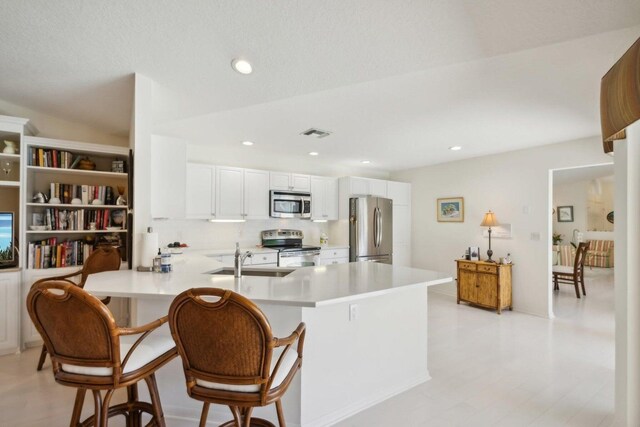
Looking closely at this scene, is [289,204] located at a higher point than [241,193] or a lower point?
lower

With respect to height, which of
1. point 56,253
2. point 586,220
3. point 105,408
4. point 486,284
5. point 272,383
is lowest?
point 486,284

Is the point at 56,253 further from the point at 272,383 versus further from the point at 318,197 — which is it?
the point at 318,197

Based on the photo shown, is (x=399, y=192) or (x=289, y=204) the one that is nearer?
(x=289, y=204)

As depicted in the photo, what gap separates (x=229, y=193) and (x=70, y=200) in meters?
1.83

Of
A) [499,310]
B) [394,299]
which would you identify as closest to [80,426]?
[394,299]

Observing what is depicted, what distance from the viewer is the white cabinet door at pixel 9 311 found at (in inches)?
115

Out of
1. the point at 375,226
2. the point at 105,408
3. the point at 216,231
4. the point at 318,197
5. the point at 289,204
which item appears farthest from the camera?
the point at 375,226

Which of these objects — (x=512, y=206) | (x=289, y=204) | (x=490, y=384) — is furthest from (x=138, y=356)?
(x=512, y=206)

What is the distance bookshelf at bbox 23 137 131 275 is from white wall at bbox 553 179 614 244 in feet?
35.3

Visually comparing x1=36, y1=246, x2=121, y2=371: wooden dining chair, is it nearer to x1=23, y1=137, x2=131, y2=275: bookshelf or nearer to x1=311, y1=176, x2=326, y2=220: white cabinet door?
x1=23, y1=137, x2=131, y2=275: bookshelf

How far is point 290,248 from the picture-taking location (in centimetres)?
474

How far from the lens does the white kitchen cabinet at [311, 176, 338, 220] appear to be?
5.33 meters

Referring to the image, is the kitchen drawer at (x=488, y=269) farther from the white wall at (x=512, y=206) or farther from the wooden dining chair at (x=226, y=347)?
the wooden dining chair at (x=226, y=347)

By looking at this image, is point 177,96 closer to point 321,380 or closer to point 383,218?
point 321,380
